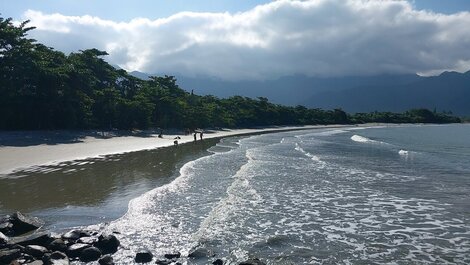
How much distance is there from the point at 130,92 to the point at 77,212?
67.9 meters

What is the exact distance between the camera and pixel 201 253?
1255cm

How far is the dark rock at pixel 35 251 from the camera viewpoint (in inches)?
447

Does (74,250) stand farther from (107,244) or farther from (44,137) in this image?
(44,137)

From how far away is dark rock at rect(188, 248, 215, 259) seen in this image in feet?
40.6

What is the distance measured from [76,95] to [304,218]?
151 feet

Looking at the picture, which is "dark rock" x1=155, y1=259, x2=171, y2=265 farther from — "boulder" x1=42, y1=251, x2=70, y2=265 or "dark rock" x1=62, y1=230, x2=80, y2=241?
"dark rock" x1=62, y1=230, x2=80, y2=241

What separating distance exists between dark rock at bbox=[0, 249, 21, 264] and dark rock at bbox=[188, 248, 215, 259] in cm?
480

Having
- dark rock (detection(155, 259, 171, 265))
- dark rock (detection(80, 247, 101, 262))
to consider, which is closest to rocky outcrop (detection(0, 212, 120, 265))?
dark rock (detection(80, 247, 101, 262))

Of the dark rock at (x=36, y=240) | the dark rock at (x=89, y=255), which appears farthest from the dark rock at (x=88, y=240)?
the dark rock at (x=36, y=240)

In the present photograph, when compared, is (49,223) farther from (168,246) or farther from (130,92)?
(130,92)

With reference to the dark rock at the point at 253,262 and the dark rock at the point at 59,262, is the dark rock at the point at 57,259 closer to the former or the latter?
the dark rock at the point at 59,262

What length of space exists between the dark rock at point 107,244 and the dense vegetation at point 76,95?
41.6m

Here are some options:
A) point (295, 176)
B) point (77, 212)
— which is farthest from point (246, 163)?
point (77, 212)

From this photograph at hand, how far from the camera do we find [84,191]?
2139 cm
